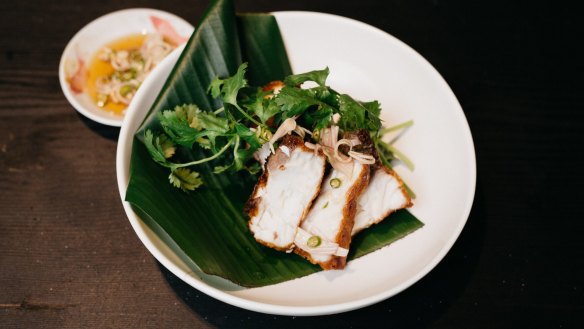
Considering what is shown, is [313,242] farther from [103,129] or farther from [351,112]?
[103,129]

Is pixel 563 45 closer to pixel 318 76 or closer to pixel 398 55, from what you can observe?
pixel 398 55

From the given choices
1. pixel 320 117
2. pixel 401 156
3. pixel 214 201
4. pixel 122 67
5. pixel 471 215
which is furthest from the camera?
pixel 122 67

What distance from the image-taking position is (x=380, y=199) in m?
A: 2.40

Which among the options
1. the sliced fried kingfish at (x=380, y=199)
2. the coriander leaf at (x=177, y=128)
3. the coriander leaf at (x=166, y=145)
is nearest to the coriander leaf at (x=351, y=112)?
the sliced fried kingfish at (x=380, y=199)

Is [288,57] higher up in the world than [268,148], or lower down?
higher up

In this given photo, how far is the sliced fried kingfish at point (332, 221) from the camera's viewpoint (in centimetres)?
222

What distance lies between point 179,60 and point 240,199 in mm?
726

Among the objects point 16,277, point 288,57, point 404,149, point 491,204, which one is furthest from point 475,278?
point 16,277

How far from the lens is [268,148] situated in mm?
2324

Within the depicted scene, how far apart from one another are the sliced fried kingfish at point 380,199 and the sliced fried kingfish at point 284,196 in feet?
0.84

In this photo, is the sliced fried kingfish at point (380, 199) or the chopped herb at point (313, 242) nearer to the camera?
the chopped herb at point (313, 242)

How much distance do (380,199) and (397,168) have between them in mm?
291

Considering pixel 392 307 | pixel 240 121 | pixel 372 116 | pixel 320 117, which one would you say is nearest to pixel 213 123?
pixel 240 121

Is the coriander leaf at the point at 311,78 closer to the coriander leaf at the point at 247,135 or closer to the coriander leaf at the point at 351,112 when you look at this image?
the coriander leaf at the point at 351,112
